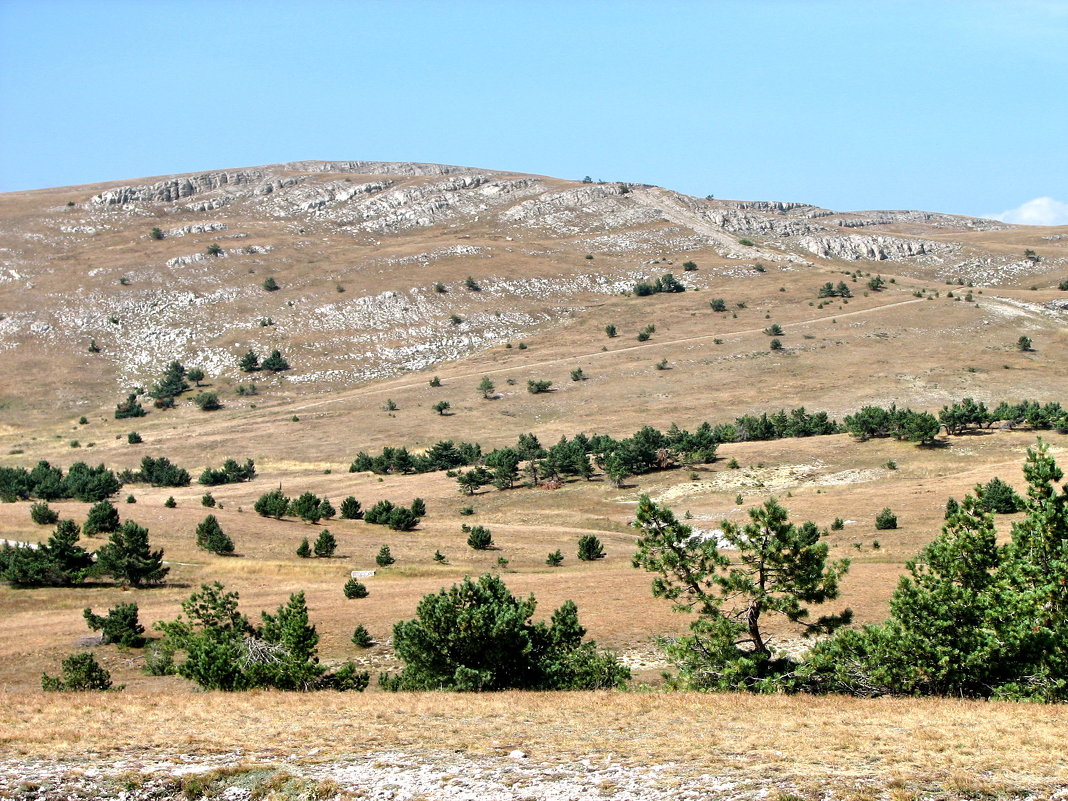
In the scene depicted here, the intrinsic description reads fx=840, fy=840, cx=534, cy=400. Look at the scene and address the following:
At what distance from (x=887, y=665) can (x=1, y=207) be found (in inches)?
7760

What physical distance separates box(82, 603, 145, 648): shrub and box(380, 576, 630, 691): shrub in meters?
11.8

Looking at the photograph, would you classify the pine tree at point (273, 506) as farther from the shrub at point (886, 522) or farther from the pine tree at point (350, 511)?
the shrub at point (886, 522)

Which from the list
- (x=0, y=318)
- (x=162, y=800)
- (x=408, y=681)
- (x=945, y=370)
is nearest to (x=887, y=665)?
(x=408, y=681)

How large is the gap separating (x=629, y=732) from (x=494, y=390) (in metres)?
87.3

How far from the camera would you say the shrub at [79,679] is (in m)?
23.0

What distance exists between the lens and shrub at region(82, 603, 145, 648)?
96.6 feet

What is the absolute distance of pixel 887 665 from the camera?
1941cm

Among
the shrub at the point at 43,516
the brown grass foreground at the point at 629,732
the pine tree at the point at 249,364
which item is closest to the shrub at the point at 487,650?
the brown grass foreground at the point at 629,732

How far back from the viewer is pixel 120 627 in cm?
2953

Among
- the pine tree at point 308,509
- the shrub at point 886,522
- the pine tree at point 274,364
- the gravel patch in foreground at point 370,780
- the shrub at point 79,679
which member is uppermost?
the pine tree at point 274,364

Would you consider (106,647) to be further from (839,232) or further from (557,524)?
(839,232)

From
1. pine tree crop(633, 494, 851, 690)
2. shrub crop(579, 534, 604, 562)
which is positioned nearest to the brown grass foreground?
pine tree crop(633, 494, 851, 690)

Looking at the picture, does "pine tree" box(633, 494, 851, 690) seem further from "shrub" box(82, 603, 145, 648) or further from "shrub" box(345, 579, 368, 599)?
"shrub" box(82, 603, 145, 648)

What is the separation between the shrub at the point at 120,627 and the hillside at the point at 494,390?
43cm
